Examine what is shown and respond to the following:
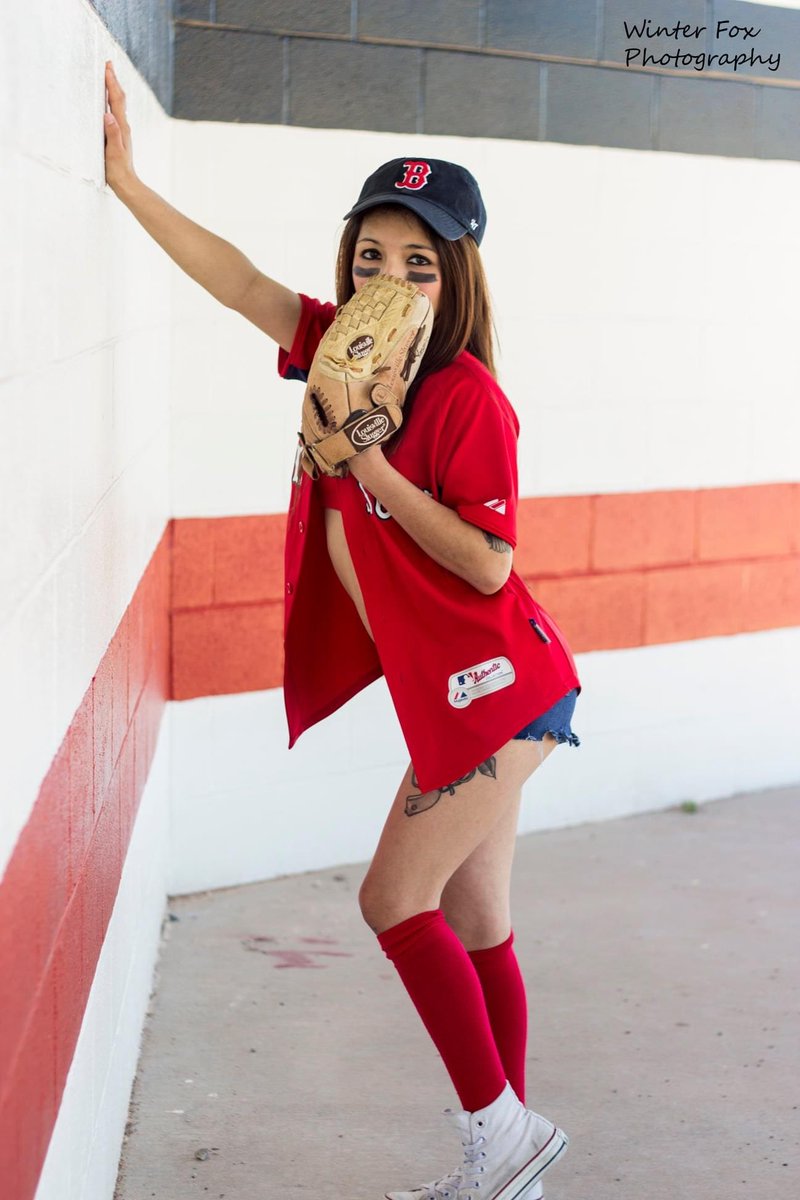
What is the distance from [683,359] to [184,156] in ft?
5.73

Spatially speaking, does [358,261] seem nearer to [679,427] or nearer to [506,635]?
[506,635]

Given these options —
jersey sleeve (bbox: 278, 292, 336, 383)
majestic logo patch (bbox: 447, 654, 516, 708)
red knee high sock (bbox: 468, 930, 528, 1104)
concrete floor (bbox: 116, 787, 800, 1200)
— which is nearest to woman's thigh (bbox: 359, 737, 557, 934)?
majestic logo patch (bbox: 447, 654, 516, 708)

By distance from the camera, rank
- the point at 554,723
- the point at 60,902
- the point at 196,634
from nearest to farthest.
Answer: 1. the point at 60,902
2. the point at 554,723
3. the point at 196,634

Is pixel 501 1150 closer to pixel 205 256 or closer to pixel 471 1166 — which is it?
pixel 471 1166

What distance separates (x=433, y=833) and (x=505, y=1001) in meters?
0.38

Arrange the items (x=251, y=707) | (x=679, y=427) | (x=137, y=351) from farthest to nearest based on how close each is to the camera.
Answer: (x=679, y=427) → (x=251, y=707) → (x=137, y=351)

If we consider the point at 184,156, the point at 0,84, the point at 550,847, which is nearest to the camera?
the point at 0,84

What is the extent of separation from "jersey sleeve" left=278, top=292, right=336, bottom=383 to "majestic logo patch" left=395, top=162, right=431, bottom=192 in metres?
0.28

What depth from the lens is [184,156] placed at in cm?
358

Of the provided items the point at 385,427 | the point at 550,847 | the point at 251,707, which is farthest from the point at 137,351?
the point at 550,847

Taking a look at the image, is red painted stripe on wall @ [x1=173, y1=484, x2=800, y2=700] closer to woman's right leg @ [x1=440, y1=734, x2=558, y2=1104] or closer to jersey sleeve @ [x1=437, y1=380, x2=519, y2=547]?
woman's right leg @ [x1=440, y1=734, x2=558, y2=1104]

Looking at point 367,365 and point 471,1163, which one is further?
point 471,1163

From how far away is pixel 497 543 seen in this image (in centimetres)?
211

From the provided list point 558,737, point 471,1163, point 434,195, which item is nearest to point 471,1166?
point 471,1163
